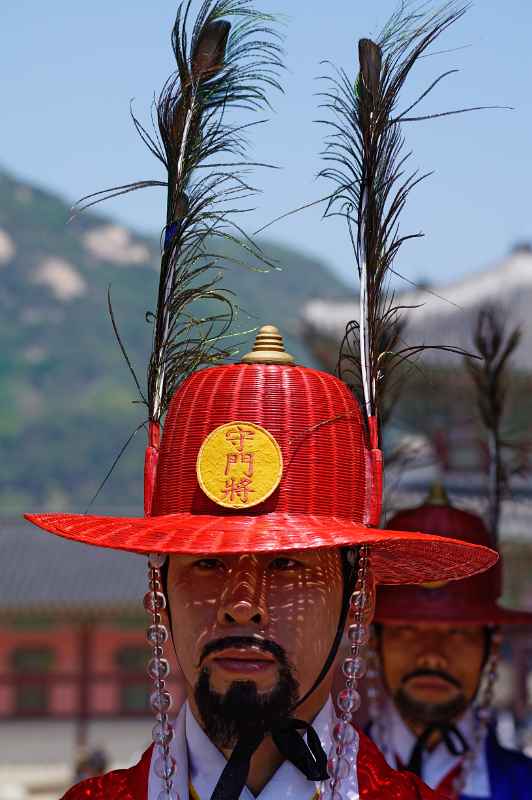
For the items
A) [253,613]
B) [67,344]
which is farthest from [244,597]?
[67,344]

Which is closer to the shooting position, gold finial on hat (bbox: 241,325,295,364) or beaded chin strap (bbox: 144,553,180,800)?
beaded chin strap (bbox: 144,553,180,800)

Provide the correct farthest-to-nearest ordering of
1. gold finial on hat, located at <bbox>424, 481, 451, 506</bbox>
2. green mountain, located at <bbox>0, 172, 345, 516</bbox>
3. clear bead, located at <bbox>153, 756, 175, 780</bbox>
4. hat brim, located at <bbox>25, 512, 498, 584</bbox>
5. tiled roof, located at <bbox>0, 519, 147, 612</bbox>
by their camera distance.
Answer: green mountain, located at <bbox>0, 172, 345, 516</bbox> < tiled roof, located at <bbox>0, 519, 147, 612</bbox> < gold finial on hat, located at <bbox>424, 481, 451, 506</bbox> < clear bead, located at <bbox>153, 756, 175, 780</bbox> < hat brim, located at <bbox>25, 512, 498, 584</bbox>

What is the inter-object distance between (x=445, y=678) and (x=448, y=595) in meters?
0.30

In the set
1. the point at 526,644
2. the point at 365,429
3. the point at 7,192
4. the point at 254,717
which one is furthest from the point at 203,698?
the point at 7,192

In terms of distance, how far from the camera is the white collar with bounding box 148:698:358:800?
128 inches

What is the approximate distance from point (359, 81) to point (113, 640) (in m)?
21.5

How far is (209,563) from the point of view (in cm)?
326

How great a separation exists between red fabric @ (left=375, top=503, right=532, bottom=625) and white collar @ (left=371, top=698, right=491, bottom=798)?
358 mm

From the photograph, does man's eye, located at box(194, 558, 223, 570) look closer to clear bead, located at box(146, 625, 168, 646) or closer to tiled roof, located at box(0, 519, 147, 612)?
clear bead, located at box(146, 625, 168, 646)

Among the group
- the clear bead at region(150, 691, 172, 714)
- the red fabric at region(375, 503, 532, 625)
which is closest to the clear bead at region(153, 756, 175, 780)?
the clear bead at region(150, 691, 172, 714)

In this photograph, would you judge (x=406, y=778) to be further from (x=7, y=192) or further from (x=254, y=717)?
(x=7, y=192)

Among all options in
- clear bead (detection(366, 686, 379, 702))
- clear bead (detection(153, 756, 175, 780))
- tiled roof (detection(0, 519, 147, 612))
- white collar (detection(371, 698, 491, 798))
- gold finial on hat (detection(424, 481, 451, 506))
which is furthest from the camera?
tiled roof (detection(0, 519, 147, 612))

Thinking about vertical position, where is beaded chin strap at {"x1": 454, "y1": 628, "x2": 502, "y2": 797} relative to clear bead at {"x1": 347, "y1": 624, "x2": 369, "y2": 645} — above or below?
below

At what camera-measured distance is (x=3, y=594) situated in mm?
23297
